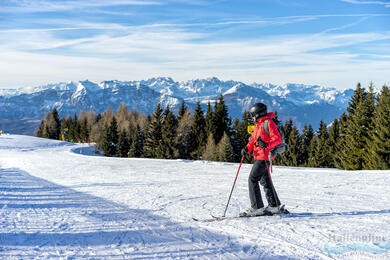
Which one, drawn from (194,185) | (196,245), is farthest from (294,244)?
(194,185)

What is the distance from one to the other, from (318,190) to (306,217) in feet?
12.8

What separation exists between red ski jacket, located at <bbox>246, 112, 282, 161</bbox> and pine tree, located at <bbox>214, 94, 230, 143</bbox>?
44435 mm

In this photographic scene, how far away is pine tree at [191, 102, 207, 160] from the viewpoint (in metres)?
49.7

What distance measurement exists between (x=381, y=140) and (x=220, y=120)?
2601 centimetres

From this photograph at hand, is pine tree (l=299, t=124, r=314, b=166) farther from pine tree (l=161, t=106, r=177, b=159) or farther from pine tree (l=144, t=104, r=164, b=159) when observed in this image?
pine tree (l=144, t=104, r=164, b=159)

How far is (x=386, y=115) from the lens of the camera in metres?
31.2

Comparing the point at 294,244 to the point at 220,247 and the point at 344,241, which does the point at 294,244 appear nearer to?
the point at 344,241

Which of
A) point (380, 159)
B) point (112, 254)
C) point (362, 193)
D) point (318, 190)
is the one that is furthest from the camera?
point (380, 159)

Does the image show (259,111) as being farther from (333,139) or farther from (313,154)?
(313,154)

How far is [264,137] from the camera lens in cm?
627

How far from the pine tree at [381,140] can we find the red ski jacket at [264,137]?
2859 centimetres

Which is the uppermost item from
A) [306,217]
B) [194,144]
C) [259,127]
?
[259,127]

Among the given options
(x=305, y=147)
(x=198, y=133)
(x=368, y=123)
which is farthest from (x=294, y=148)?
(x=368, y=123)

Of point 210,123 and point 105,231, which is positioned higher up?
point 210,123
